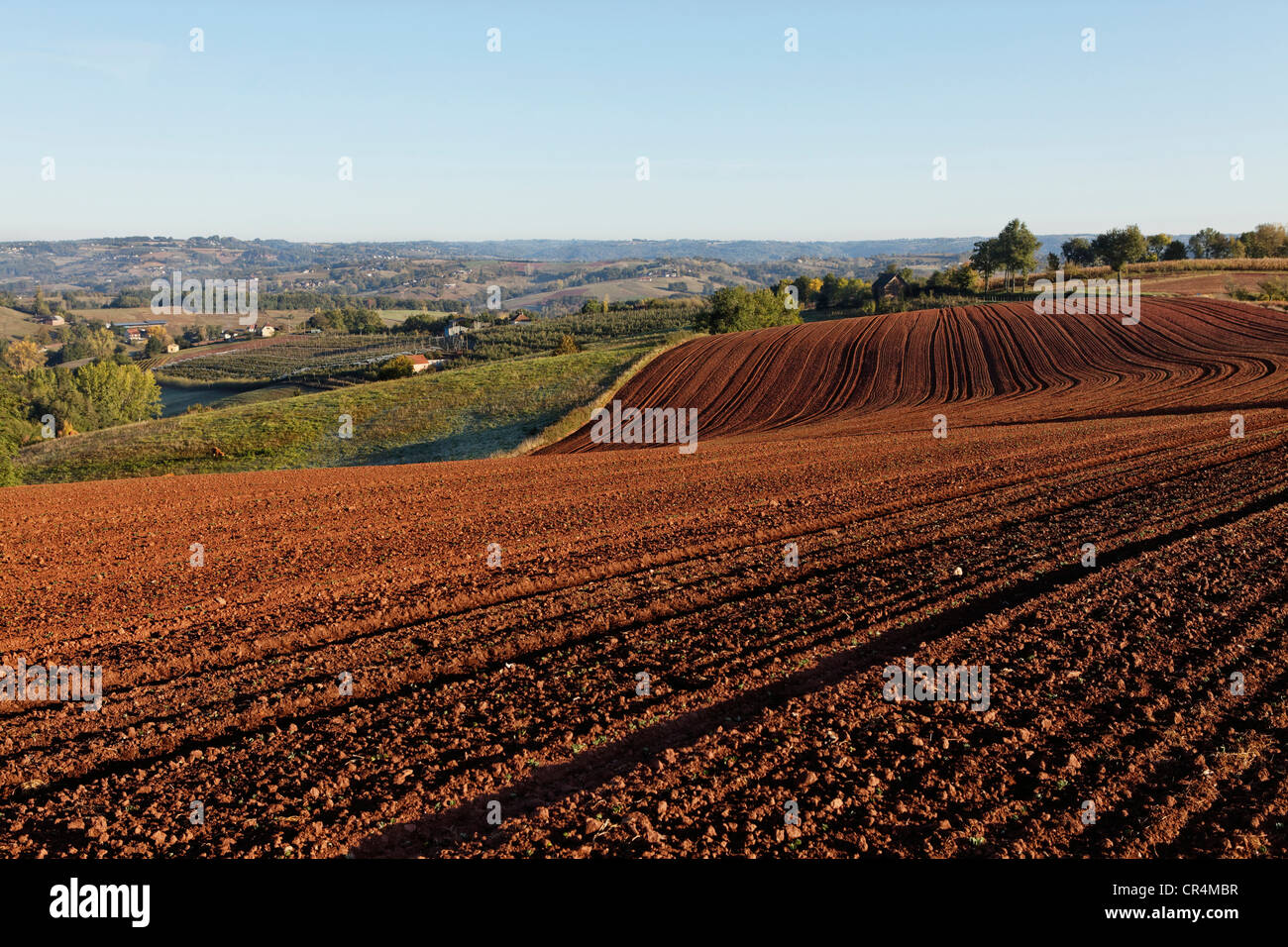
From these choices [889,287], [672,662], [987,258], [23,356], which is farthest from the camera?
[23,356]

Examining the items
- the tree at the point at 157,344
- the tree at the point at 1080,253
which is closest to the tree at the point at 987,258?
the tree at the point at 1080,253

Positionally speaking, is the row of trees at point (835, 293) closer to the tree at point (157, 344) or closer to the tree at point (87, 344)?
the tree at point (157, 344)

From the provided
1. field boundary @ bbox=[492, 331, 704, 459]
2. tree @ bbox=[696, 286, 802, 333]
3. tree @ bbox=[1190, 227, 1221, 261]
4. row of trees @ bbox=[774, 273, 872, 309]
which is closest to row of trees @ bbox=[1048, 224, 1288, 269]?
tree @ bbox=[1190, 227, 1221, 261]

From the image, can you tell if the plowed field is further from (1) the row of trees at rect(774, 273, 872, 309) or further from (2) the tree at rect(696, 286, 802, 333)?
(1) the row of trees at rect(774, 273, 872, 309)

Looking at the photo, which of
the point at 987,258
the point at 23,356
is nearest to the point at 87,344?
the point at 23,356

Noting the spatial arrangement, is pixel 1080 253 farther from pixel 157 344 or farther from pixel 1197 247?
pixel 157 344
